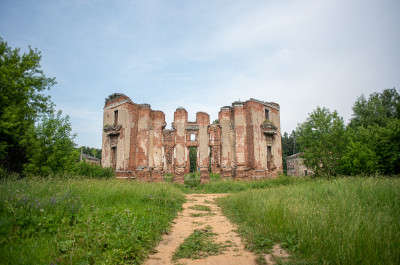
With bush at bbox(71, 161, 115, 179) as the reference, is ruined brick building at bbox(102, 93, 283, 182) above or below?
above

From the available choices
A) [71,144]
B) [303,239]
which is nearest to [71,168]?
[71,144]

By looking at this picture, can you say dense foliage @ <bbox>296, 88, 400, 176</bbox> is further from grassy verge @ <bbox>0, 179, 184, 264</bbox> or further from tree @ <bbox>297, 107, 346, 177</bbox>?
grassy verge @ <bbox>0, 179, 184, 264</bbox>

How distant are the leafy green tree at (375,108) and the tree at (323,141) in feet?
37.0

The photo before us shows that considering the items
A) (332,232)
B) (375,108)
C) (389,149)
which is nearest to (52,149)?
(332,232)

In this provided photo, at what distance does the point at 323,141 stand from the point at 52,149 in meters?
21.2

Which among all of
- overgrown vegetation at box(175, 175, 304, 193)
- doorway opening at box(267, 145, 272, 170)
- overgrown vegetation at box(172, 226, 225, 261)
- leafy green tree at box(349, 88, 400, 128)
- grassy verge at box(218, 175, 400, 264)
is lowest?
overgrown vegetation at box(175, 175, 304, 193)

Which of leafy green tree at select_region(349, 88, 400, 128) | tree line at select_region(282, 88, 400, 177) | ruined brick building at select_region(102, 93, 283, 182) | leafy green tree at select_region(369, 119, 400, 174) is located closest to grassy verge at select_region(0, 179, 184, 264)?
tree line at select_region(282, 88, 400, 177)

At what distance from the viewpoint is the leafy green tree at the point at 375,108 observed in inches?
1049

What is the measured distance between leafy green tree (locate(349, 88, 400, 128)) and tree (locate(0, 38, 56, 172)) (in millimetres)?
35274

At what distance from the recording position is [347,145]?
1600 cm

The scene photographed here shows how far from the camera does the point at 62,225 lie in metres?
4.09

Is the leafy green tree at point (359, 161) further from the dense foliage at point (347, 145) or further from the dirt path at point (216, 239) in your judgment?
the dirt path at point (216, 239)

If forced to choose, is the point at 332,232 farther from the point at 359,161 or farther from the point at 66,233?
the point at 359,161

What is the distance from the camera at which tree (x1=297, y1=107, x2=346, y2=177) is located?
56.4 feet
